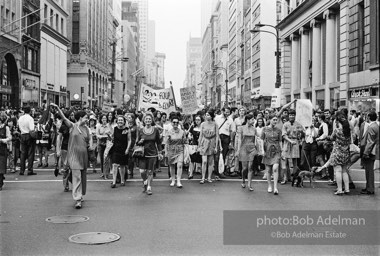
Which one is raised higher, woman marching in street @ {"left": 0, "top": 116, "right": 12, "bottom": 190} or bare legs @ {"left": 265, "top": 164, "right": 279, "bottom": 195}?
woman marching in street @ {"left": 0, "top": 116, "right": 12, "bottom": 190}

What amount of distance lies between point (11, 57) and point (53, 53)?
616 inches

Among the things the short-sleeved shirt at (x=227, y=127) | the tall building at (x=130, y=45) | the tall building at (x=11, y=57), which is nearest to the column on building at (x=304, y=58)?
the tall building at (x=11, y=57)

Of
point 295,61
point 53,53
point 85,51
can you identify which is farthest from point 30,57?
point 85,51

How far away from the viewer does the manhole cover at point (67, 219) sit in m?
8.48

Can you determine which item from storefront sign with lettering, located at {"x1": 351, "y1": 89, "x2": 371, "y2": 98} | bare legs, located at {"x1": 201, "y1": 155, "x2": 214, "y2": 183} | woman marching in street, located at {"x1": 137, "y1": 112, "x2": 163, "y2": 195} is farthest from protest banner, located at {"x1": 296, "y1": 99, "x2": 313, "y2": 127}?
storefront sign with lettering, located at {"x1": 351, "y1": 89, "x2": 371, "y2": 98}

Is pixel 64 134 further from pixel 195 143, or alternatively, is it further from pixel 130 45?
pixel 130 45

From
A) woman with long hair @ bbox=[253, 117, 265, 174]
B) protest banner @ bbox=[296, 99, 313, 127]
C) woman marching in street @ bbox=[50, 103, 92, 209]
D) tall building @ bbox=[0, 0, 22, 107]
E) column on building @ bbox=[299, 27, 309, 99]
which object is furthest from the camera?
column on building @ bbox=[299, 27, 309, 99]

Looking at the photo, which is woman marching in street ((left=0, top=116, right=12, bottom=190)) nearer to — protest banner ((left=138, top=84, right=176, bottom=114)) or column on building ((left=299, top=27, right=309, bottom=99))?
protest banner ((left=138, top=84, right=176, bottom=114))

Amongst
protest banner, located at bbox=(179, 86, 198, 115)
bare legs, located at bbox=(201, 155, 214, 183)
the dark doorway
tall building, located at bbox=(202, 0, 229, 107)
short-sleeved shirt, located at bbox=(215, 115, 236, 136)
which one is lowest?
bare legs, located at bbox=(201, 155, 214, 183)

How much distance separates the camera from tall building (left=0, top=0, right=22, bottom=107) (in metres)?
40.2

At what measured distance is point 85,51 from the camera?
245 ft

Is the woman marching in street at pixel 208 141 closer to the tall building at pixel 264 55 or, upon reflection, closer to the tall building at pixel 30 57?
the tall building at pixel 30 57

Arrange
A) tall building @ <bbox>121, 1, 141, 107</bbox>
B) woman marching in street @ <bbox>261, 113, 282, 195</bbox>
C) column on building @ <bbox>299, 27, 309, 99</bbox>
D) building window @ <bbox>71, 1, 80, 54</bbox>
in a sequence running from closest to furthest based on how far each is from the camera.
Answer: woman marching in street @ <bbox>261, 113, 282, 195</bbox> < column on building @ <bbox>299, 27, 309, 99</bbox> < building window @ <bbox>71, 1, 80, 54</bbox> < tall building @ <bbox>121, 1, 141, 107</bbox>

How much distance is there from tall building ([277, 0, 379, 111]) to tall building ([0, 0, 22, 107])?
77.1 feet
